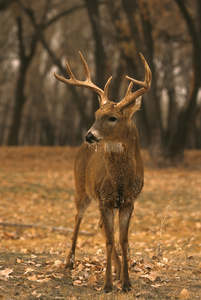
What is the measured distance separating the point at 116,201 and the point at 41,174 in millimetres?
13862

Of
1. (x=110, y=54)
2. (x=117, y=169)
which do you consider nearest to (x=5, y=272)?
(x=117, y=169)

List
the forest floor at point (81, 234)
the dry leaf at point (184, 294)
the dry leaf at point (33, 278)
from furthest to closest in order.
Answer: the dry leaf at point (33, 278) → the forest floor at point (81, 234) → the dry leaf at point (184, 294)

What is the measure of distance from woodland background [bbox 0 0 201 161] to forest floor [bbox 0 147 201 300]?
2797 mm

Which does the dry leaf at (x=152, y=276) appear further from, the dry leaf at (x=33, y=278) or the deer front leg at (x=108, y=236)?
the dry leaf at (x=33, y=278)

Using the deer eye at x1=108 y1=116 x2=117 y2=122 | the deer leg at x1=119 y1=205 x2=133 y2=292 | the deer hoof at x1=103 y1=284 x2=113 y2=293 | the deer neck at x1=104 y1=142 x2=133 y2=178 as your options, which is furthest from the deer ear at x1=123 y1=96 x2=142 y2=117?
the deer hoof at x1=103 y1=284 x2=113 y2=293

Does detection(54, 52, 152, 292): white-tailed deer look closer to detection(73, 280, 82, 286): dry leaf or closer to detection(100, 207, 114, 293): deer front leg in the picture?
detection(100, 207, 114, 293): deer front leg

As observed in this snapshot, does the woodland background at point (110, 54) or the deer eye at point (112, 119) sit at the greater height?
the woodland background at point (110, 54)

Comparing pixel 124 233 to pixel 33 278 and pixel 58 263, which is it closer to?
pixel 33 278

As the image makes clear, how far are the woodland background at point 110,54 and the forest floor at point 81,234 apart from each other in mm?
2797

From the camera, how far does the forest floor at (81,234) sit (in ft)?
18.1

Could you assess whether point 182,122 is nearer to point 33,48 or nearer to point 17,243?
point 33,48

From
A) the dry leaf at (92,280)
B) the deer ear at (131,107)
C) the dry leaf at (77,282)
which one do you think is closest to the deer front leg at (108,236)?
the dry leaf at (92,280)

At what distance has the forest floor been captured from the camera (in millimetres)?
5531

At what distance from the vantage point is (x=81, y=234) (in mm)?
10727
